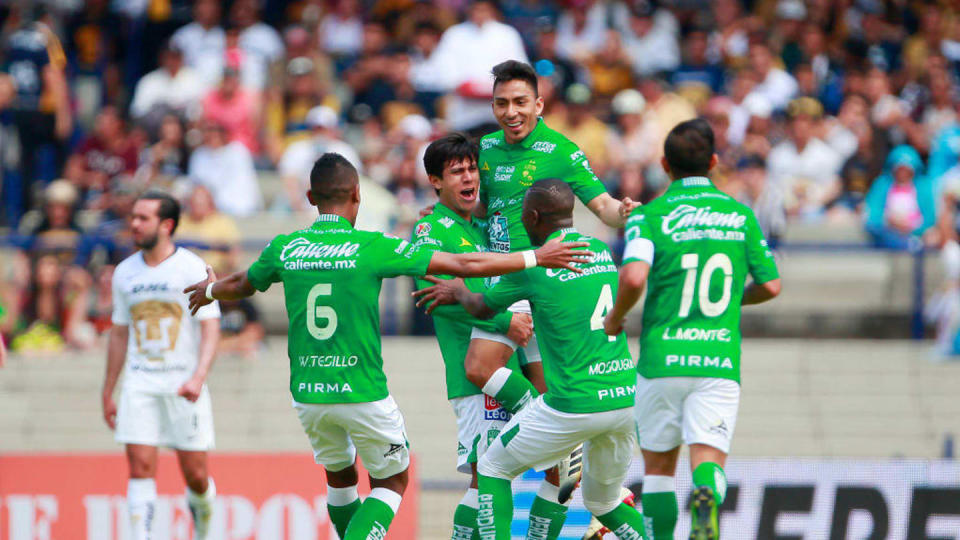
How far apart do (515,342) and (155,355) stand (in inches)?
112

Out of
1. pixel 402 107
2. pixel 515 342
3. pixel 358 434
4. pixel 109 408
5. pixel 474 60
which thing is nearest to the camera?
pixel 358 434

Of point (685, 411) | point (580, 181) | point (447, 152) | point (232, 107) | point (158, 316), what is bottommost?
point (685, 411)

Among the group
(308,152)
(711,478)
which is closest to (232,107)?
(308,152)

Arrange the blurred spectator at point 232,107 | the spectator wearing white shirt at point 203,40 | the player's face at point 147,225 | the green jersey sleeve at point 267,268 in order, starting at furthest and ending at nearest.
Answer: the spectator wearing white shirt at point 203,40
the blurred spectator at point 232,107
the player's face at point 147,225
the green jersey sleeve at point 267,268

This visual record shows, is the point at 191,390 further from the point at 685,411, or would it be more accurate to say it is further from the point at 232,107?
the point at 232,107

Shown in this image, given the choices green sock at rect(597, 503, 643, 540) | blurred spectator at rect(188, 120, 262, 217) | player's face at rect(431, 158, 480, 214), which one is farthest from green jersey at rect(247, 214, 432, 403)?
blurred spectator at rect(188, 120, 262, 217)

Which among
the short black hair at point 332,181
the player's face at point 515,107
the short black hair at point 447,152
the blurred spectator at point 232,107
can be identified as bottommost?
the short black hair at point 332,181

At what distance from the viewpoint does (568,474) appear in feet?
28.9

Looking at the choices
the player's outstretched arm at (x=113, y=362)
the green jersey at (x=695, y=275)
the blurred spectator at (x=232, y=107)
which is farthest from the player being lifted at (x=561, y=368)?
the blurred spectator at (x=232, y=107)

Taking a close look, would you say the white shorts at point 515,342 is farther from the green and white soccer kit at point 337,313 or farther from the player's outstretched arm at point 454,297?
the green and white soccer kit at point 337,313

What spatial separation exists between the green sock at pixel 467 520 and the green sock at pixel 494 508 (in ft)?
0.99

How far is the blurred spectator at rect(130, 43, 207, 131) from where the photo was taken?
16797mm

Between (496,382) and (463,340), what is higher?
(463,340)

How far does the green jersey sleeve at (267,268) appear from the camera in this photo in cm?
783
